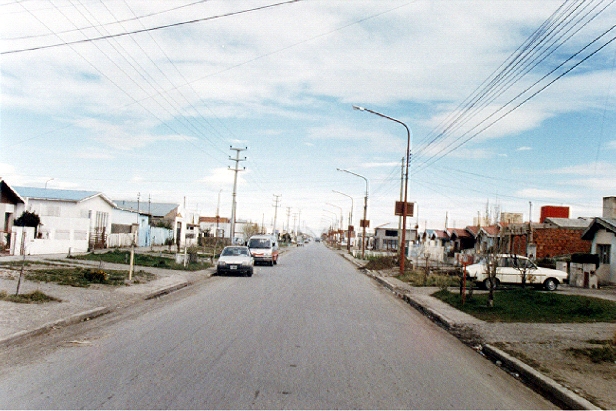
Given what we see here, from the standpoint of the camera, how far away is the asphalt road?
241 inches

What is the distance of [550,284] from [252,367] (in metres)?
20.3

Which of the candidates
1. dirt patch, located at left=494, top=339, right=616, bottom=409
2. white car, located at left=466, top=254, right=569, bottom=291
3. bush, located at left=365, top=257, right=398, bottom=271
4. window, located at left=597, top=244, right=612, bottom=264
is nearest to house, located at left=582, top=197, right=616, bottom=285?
window, located at left=597, top=244, right=612, bottom=264

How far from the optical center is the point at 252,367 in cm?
765

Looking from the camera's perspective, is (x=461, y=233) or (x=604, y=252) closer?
(x=604, y=252)

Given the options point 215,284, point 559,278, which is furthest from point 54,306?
point 559,278

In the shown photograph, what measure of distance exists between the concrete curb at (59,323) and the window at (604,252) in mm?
26014

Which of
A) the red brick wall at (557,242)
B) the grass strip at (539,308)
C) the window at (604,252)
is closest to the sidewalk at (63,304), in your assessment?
the grass strip at (539,308)

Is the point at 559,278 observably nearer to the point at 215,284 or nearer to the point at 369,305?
the point at 369,305

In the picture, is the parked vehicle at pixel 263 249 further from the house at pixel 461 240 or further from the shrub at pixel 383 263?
the house at pixel 461 240

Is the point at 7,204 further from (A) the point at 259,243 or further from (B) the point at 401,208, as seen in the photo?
(B) the point at 401,208

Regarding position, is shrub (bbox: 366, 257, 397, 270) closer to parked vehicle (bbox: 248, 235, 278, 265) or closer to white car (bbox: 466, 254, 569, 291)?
parked vehicle (bbox: 248, 235, 278, 265)

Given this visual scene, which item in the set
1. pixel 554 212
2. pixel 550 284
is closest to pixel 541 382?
pixel 550 284

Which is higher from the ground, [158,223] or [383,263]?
[158,223]

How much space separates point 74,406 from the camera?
18.4ft
